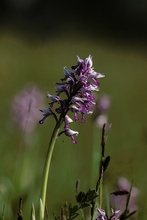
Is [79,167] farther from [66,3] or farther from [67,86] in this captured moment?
[66,3]

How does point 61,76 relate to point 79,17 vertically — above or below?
below

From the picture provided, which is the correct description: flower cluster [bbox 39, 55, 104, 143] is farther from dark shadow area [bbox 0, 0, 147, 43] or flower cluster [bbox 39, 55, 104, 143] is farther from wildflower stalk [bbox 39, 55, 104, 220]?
dark shadow area [bbox 0, 0, 147, 43]

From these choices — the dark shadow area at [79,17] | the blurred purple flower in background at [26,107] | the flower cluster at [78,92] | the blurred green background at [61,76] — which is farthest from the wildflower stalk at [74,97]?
the dark shadow area at [79,17]

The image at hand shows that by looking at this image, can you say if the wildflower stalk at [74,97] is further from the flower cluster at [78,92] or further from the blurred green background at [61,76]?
the blurred green background at [61,76]

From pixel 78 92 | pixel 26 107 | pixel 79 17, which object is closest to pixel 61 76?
pixel 26 107

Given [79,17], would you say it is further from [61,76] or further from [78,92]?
[78,92]

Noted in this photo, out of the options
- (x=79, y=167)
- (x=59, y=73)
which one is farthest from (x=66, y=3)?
(x=79, y=167)
